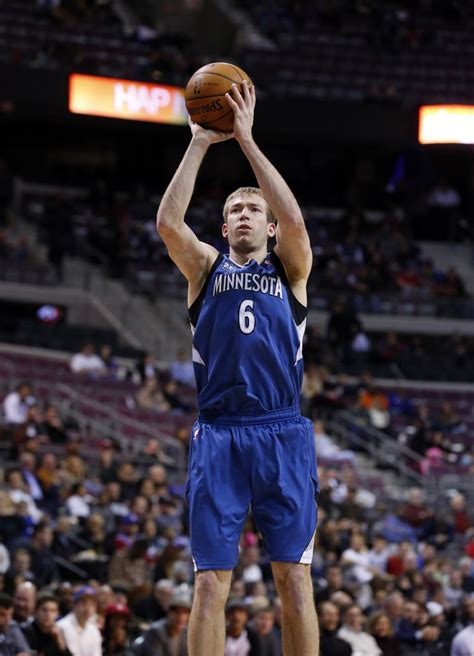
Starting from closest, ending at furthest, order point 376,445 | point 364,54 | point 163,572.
→ 1. point 163,572
2. point 376,445
3. point 364,54

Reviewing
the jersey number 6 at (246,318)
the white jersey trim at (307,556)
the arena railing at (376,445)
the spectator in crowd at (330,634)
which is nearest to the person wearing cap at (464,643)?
the spectator in crowd at (330,634)

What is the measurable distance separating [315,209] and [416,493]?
1136 centimetres

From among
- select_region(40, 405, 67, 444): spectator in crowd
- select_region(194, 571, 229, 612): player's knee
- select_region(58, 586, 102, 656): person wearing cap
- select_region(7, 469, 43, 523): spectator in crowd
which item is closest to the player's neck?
select_region(194, 571, 229, 612): player's knee

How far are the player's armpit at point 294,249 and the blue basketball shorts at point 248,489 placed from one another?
0.57 m

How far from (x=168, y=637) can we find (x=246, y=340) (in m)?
4.03

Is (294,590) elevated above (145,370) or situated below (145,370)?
below

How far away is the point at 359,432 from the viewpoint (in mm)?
18828


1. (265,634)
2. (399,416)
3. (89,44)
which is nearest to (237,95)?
(265,634)

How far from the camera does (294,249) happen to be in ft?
18.2

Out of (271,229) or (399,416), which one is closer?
(271,229)

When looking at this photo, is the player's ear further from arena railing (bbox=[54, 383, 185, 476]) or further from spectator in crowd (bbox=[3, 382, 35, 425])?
arena railing (bbox=[54, 383, 185, 476])

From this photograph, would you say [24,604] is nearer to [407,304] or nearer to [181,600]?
[181,600]

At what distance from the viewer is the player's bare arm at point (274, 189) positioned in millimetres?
5340

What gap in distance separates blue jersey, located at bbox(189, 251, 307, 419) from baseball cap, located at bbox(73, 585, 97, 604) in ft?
13.4
